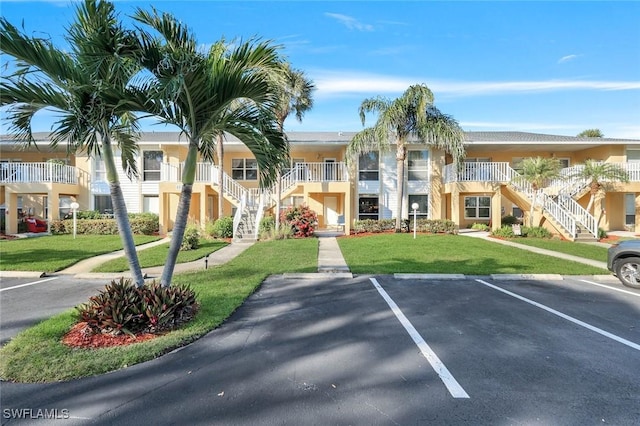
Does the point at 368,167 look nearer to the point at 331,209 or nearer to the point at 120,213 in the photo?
the point at 331,209

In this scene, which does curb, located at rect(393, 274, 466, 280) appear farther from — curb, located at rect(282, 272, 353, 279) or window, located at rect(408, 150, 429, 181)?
window, located at rect(408, 150, 429, 181)

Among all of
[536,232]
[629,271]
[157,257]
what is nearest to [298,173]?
[157,257]

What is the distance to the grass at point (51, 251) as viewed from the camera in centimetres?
985

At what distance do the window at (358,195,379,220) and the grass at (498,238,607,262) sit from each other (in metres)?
7.64

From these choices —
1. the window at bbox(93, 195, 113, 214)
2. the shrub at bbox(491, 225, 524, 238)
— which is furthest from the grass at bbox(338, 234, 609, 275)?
the window at bbox(93, 195, 113, 214)

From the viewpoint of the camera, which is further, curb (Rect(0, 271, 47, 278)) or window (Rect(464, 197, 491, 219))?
window (Rect(464, 197, 491, 219))

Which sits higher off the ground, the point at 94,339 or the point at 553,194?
the point at 553,194

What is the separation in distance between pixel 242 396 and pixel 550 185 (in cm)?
2169

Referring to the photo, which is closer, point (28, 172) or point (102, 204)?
point (28, 172)

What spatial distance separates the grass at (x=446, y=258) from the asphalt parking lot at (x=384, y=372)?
124 inches

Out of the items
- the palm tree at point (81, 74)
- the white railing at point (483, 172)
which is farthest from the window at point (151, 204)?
the white railing at point (483, 172)

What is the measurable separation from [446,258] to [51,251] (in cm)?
1419

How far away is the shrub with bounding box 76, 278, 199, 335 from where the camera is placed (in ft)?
15.4

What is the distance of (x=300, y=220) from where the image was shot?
56.4 feet
